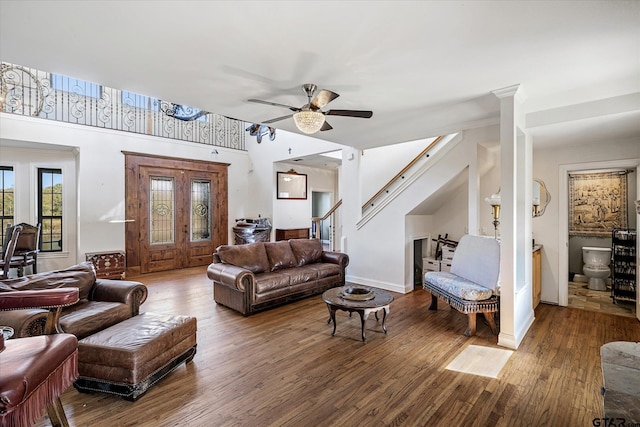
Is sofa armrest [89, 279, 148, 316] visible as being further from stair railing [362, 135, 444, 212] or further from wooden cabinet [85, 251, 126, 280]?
stair railing [362, 135, 444, 212]

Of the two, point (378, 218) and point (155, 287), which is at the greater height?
point (378, 218)

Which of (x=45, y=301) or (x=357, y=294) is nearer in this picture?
(x=45, y=301)

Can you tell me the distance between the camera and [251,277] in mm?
4129

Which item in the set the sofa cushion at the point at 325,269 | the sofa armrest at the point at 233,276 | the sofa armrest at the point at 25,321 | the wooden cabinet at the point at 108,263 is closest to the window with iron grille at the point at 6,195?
the wooden cabinet at the point at 108,263

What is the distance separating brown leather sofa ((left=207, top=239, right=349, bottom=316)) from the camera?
4164 millimetres

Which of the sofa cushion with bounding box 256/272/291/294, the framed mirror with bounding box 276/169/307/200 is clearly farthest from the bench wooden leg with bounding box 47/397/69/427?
the framed mirror with bounding box 276/169/307/200

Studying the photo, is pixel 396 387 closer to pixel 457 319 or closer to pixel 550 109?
pixel 457 319

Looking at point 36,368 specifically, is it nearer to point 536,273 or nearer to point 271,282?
point 271,282

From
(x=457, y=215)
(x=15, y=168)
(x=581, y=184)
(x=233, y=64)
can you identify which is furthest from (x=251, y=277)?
(x=581, y=184)

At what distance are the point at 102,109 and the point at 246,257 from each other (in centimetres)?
515

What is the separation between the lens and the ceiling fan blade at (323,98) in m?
2.85

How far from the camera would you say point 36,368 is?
154 cm

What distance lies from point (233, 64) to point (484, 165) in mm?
4102

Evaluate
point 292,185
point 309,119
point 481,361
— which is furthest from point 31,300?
point 292,185
